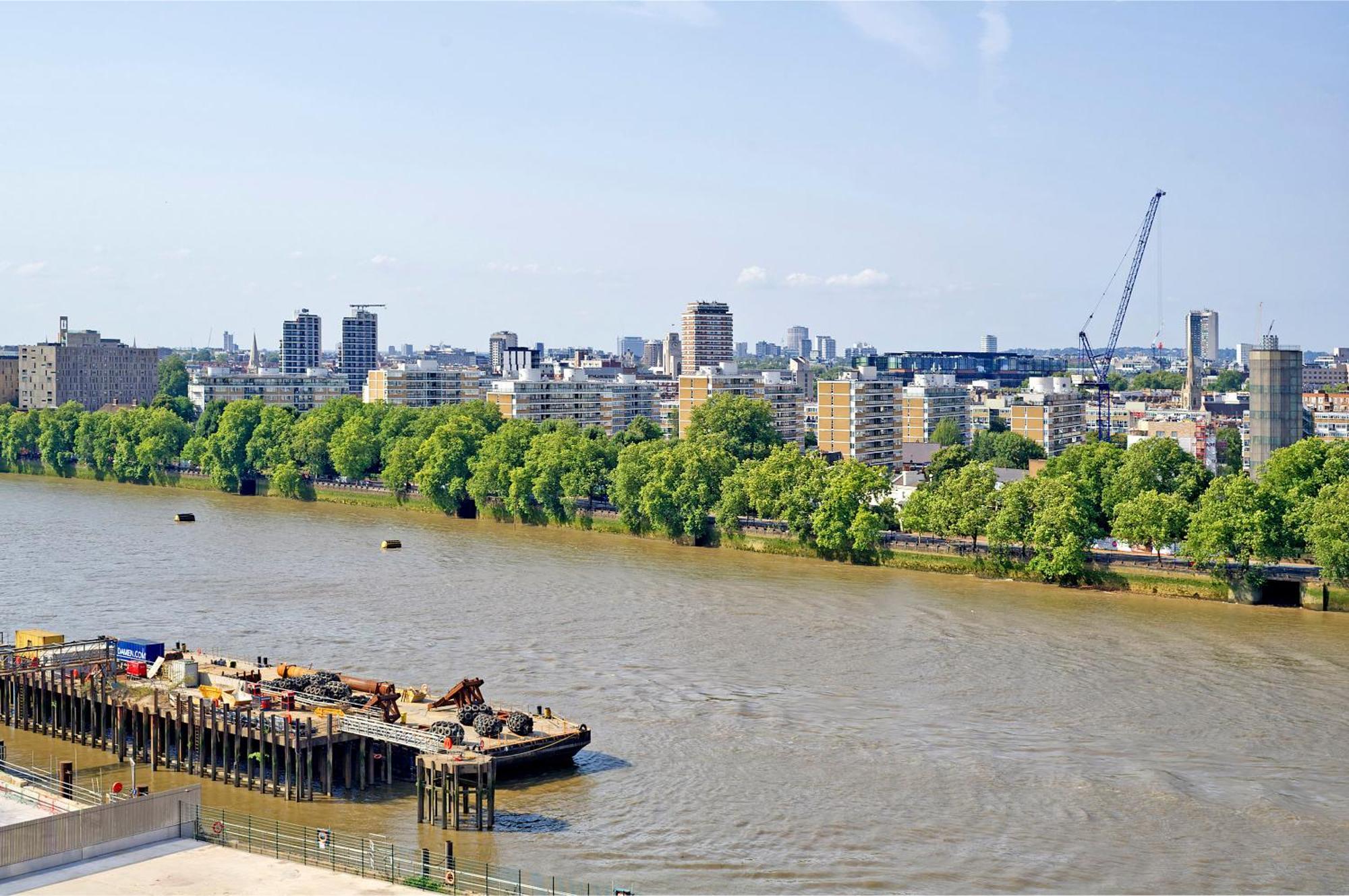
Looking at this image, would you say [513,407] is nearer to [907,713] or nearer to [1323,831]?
[907,713]

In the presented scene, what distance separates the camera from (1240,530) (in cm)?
4938

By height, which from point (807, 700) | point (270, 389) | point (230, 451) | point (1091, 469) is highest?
point (270, 389)

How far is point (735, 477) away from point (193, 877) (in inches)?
1716

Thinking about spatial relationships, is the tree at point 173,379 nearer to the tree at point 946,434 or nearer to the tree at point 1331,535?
the tree at point 946,434

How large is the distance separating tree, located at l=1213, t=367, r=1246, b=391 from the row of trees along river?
9213 cm

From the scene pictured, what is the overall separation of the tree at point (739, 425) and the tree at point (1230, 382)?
4055 inches

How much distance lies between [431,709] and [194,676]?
18.5ft

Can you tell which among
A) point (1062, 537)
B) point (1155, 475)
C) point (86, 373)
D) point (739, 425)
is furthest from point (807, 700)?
point (86, 373)

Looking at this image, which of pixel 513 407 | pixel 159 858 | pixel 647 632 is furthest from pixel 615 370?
pixel 159 858

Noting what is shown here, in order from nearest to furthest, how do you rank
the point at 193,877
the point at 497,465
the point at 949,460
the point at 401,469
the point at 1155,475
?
the point at 193,877
the point at 1155,475
the point at 497,465
the point at 401,469
the point at 949,460

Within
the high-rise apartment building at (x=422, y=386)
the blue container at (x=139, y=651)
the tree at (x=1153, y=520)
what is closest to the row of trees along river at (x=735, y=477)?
the tree at (x=1153, y=520)

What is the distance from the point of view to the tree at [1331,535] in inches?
1853

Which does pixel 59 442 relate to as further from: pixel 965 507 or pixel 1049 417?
pixel 965 507

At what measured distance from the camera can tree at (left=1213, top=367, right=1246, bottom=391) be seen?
177 m
